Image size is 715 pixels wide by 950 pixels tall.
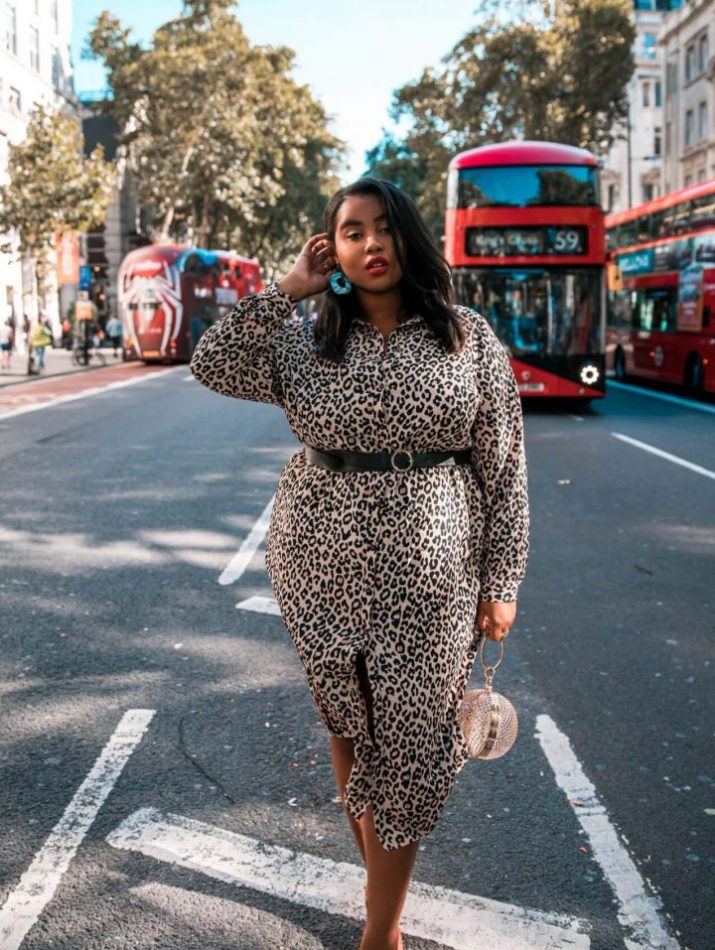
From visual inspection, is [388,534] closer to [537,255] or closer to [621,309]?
[537,255]

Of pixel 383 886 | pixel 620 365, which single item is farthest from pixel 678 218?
pixel 383 886

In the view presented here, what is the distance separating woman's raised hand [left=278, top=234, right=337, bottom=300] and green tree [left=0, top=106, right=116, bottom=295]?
27.9 m

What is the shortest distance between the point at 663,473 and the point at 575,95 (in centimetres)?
3126

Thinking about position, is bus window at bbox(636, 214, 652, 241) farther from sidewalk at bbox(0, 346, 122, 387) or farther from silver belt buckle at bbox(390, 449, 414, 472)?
silver belt buckle at bbox(390, 449, 414, 472)

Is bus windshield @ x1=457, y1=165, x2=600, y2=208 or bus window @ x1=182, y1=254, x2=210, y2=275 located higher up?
bus window @ x1=182, y1=254, x2=210, y2=275

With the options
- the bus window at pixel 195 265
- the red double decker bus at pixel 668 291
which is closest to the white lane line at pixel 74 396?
the bus window at pixel 195 265

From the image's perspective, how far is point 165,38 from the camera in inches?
1845

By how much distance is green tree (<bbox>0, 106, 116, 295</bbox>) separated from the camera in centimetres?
2888

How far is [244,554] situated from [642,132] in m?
66.2

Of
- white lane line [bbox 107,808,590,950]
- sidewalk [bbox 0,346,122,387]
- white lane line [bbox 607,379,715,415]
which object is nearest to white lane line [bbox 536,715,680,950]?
white lane line [bbox 107,808,590,950]

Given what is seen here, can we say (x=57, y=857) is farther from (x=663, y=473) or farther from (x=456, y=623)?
(x=663, y=473)

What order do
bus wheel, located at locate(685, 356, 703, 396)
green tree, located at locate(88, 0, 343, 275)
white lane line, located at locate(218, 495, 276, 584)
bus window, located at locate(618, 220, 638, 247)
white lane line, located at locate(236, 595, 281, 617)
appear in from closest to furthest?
white lane line, located at locate(236, 595, 281, 617)
white lane line, located at locate(218, 495, 276, 584)
bus wheel, located at locate(685, 356, 703, 396)
bus window, located at locate(618, 220, 638, 247)
green tree, located at locate(88, 0, 343, 275)

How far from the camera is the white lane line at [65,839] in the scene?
286cm

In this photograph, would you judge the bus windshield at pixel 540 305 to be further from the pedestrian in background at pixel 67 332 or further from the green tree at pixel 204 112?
the pedestrian in background at pixel 67 332
